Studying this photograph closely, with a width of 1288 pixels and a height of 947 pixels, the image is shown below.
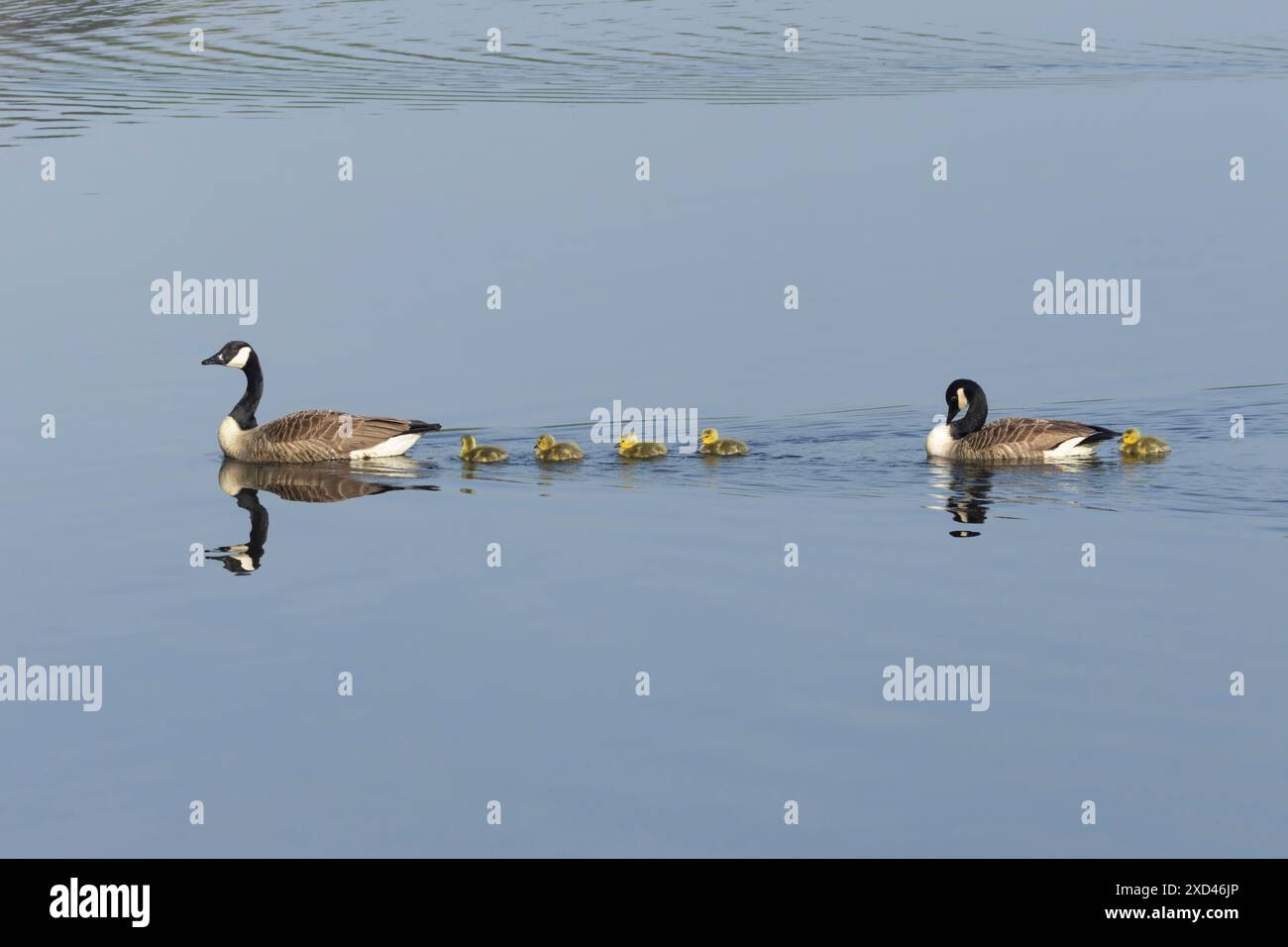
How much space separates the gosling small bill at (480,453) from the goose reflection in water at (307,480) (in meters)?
0.51

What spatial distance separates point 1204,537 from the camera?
1945 cm

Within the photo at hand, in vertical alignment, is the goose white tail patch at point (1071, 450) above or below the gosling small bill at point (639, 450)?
below

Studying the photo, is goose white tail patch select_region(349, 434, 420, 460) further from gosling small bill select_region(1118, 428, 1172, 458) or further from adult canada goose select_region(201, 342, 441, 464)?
gosling small bill select_region(1118, 428, 1172, 458)

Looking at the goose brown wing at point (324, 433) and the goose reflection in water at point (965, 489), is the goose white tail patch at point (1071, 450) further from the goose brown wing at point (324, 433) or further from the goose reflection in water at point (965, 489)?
the goose brown wing at point (324, 433)

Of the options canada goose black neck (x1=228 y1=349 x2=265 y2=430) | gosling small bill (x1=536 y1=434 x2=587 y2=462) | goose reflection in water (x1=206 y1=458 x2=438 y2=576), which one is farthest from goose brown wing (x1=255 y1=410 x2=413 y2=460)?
gosling small bill (x1=536 y1=434 x2=587 y2=462)

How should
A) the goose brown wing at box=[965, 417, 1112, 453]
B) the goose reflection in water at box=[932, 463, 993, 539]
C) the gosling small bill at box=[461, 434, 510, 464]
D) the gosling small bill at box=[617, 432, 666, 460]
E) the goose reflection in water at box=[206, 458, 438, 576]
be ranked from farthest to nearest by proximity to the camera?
1. the gosling small bill at box=[617, 432, 666, 460]
2. the gosling small bill at box=[461, 434, 510, 464]
3. the goose reflection in water at box=[206, 458, 438, 576]
4. the goose brown wing at box=[965, 417, 1112, 453]
5. the goose reflection in water at box=[932, 463, 993, 539]

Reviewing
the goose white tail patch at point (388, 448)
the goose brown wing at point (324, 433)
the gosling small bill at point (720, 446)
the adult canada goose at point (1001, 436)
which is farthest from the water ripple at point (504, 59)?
the gosling small bill at point (720, 446)

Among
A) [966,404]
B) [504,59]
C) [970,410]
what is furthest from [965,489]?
[504,59]

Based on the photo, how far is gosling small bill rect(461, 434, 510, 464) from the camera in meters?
23.5

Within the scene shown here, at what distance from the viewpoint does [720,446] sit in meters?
23.3

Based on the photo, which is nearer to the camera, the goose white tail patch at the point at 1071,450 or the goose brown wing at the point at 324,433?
the goose white tail patch at the point at 1071,450

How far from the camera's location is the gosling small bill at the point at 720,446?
23.3 m

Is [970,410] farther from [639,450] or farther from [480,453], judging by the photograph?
[480,453]

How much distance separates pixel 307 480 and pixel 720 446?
4643 mm
